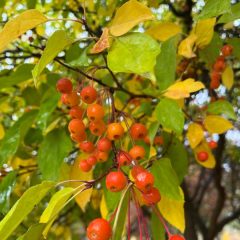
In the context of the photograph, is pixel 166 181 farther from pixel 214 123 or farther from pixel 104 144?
pixel 214 123

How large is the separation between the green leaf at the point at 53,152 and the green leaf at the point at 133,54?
0.55 meters

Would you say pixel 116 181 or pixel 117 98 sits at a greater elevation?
pixel 116 181

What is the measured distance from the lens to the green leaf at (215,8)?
837mm

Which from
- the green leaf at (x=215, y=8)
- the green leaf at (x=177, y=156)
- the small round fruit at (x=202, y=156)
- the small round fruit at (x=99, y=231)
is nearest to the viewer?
the small round fruit at (x=99, y=231)

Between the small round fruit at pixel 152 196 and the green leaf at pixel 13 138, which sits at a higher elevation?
the small round fruit at pixel 152 196

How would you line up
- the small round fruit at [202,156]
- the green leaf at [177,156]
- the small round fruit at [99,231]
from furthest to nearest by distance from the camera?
1. the small round fruit at [202,156]
2. the green leaf at [177,156]
3. the small round fruit at [99,231]

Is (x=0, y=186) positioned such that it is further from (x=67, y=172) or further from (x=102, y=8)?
(x=102, y=8)

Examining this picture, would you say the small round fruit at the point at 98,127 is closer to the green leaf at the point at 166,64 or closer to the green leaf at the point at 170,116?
the green leaf at the point at 170,116

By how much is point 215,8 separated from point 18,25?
0.39 m

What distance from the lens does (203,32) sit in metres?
1.32

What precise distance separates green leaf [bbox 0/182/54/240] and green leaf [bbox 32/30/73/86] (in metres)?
0.20

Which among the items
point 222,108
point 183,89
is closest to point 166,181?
point 183,89

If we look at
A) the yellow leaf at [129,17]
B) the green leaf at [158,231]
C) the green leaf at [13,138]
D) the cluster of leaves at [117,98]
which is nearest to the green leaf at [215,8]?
the cluster of leaves at [117,98]

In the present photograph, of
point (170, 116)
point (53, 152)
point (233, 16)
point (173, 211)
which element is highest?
point (233, 16)
